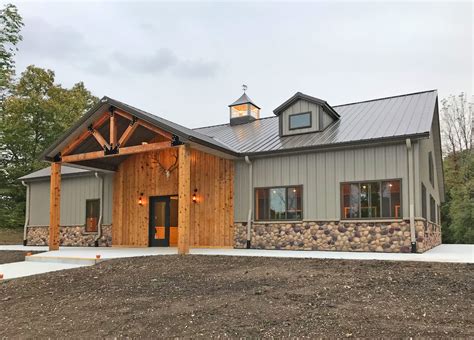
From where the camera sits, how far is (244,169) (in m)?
13.5

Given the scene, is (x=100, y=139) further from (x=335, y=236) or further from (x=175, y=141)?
(x=335, y=236)

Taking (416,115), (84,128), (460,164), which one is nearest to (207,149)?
(84,128)

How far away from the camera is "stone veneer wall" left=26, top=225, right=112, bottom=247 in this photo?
16.1m

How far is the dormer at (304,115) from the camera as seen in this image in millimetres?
13539

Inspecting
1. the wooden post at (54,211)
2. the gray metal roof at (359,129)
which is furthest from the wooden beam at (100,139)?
the gray metal roof at (359,129)

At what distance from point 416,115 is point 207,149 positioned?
628 centimetres

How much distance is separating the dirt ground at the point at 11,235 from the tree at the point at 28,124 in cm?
39

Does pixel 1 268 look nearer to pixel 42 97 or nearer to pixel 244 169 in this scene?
pixel 244 169

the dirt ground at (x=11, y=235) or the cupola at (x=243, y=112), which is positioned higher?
the cupola at (x=243, y=112)

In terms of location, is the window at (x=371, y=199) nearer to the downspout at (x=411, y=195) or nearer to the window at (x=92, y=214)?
the downspout at (x=411, y=195)

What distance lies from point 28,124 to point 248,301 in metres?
27.2

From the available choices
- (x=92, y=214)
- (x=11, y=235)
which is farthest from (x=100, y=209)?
(x=11, y=235)

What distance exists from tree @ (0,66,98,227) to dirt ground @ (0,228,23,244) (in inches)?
15.2

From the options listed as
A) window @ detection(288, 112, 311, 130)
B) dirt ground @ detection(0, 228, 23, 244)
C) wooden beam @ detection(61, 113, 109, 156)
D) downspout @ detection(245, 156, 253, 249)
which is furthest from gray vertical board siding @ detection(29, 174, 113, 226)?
window @ detection(288, 112, 311, 130)
